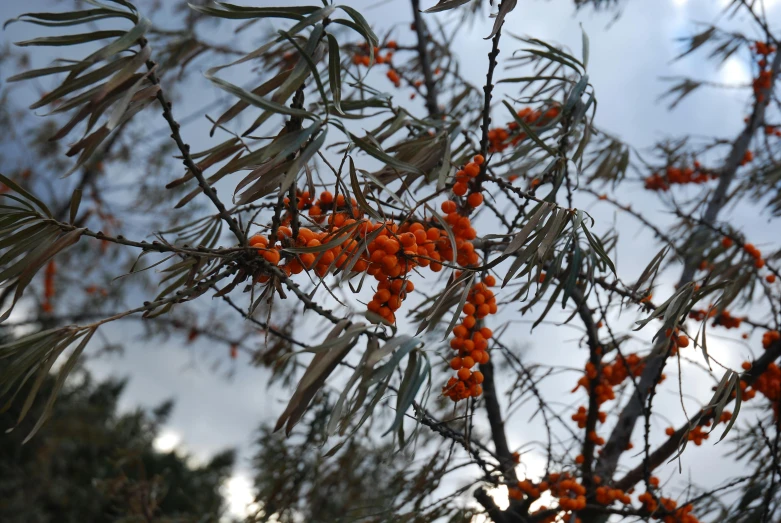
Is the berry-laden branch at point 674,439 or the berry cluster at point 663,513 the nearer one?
the berry cluster at point 663,513

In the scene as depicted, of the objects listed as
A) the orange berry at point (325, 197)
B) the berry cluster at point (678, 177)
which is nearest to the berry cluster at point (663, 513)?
the orange berry at point (325, 197)

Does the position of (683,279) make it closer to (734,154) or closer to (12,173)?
(734,154)

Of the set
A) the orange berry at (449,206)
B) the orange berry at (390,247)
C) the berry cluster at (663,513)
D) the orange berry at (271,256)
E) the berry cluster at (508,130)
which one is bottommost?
the berry cluster at (663,513)

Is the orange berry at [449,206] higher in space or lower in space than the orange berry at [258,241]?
higher

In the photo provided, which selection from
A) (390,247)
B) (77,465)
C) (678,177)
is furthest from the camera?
(77,465)

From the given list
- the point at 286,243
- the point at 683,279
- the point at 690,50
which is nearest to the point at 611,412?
the point at 683,279

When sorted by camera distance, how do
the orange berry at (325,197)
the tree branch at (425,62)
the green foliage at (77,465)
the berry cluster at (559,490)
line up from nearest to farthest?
the orange berry at (325,197)
the berry cluster at (559,490)
the tree branch at (425,62)
the green foliage at (77,465)

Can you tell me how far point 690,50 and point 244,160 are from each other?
2.32 m

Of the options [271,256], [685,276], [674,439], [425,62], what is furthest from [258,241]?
[685,276]

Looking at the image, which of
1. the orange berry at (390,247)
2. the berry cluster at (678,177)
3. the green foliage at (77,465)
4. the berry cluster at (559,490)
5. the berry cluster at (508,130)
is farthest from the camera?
the green foliage at (77,465)

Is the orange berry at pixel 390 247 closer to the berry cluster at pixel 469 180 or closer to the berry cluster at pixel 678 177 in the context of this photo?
the berry cluster at pixel 469 180

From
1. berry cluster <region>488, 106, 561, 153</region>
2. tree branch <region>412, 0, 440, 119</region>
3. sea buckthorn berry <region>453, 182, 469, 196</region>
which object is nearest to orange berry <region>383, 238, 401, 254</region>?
sea buckthorn berry <region>453, 182, 469, 196</region>

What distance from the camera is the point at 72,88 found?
599 mm

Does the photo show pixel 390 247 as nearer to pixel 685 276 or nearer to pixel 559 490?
pixel 559 490
